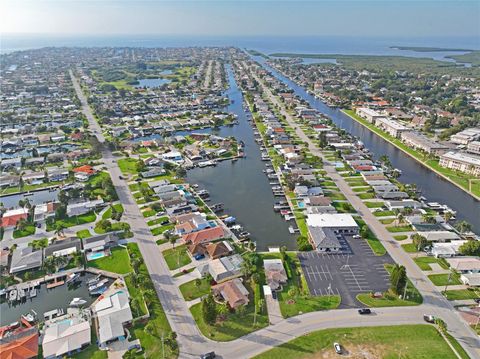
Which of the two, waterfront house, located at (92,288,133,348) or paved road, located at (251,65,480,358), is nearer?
waterfront house, located at (92,288,133,348)

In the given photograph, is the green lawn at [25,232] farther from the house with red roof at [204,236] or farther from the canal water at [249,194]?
the canal water at [249,194]

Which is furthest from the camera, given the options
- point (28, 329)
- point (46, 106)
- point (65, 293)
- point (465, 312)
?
point (46, 106)

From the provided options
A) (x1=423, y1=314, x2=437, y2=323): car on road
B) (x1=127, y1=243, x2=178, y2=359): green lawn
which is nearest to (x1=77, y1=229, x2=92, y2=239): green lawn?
(x1=127, y1=243, x2=178, y2=359): green lawn

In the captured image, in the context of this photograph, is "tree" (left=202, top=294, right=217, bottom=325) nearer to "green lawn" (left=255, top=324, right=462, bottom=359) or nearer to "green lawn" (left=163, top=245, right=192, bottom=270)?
"green lawn" (left=255, top=324, right=462, bottom=359)

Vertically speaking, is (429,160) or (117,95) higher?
(117,95)

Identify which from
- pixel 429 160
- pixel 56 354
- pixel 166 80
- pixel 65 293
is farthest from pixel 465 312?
pixel 166 80

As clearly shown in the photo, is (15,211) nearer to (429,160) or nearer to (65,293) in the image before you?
(65,293)

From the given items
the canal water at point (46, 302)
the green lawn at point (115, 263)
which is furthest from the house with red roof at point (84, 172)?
the canal water at point (46, 302)
